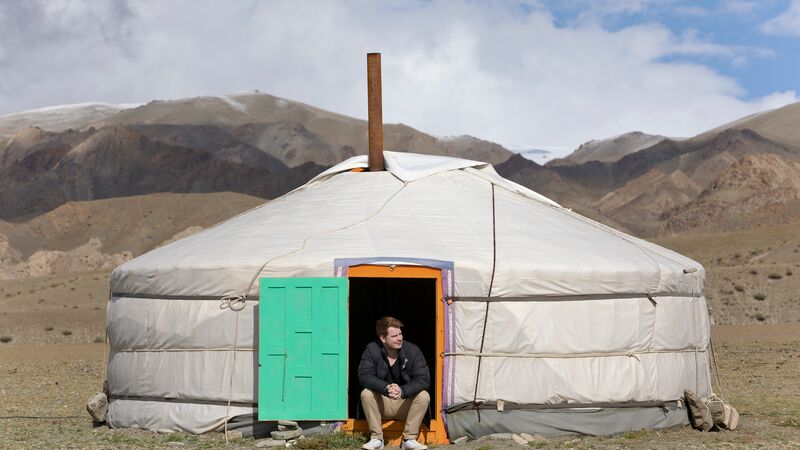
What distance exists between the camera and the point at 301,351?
9148 mm

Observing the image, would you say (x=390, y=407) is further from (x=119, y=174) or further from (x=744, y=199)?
(x=119, y=174)

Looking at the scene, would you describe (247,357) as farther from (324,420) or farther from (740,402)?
(740,402)

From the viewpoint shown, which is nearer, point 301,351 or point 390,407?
point 390,407

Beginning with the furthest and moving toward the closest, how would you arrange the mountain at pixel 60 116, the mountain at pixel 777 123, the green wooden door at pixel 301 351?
the mountain at pixel 60 116, the mountain at pixel 777 123, the green wooden door at pixel 301 351

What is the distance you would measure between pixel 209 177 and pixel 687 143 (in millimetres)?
33681

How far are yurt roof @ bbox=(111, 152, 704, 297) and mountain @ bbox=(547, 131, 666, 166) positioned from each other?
8791cm

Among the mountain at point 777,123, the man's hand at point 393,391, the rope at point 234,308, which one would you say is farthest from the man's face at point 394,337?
Answer: the mountain at point 777,123

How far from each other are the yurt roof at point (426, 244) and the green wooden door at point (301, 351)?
0.65 feet

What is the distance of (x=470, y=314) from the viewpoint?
9.20 meters

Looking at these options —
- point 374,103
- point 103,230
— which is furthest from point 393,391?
point 103,230

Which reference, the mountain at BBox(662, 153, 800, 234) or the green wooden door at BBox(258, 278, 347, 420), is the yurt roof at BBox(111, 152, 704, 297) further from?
the mountain at BBox(662, 153, 800, 234)

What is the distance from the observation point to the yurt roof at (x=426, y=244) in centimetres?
927

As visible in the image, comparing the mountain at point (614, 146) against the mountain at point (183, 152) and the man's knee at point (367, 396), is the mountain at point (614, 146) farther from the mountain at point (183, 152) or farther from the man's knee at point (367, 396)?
the man's knee at point (367, 396)

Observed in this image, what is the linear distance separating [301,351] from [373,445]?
96cm
